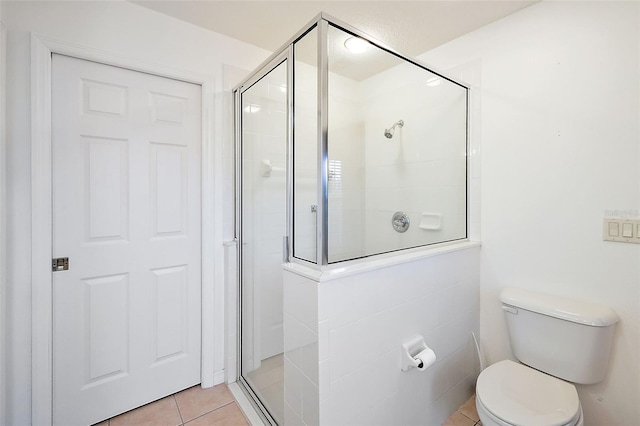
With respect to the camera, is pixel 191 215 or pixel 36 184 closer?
pixel 36 184

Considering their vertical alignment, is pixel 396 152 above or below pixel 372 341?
above

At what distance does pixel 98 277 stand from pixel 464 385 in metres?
2.22

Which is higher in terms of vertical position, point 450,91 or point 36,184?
point 450,91

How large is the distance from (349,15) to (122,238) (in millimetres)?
1822

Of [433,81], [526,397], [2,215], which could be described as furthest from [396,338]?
[2,215]

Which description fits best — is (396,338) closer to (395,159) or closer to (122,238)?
(395,159)

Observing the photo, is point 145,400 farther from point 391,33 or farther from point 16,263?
point 391,33

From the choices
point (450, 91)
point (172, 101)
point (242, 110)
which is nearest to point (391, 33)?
point (450, 91)

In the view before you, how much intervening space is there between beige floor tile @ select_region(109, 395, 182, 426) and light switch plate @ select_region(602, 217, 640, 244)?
94.4 inches

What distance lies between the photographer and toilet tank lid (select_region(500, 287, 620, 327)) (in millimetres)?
1291

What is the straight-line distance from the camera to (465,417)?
1.63 metres

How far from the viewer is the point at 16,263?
1322 millimetres

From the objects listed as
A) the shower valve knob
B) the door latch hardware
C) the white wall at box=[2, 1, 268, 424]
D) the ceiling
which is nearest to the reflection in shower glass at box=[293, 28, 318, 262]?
the ceiling

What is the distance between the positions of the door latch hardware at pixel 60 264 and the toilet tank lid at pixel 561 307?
2317 millimetres
